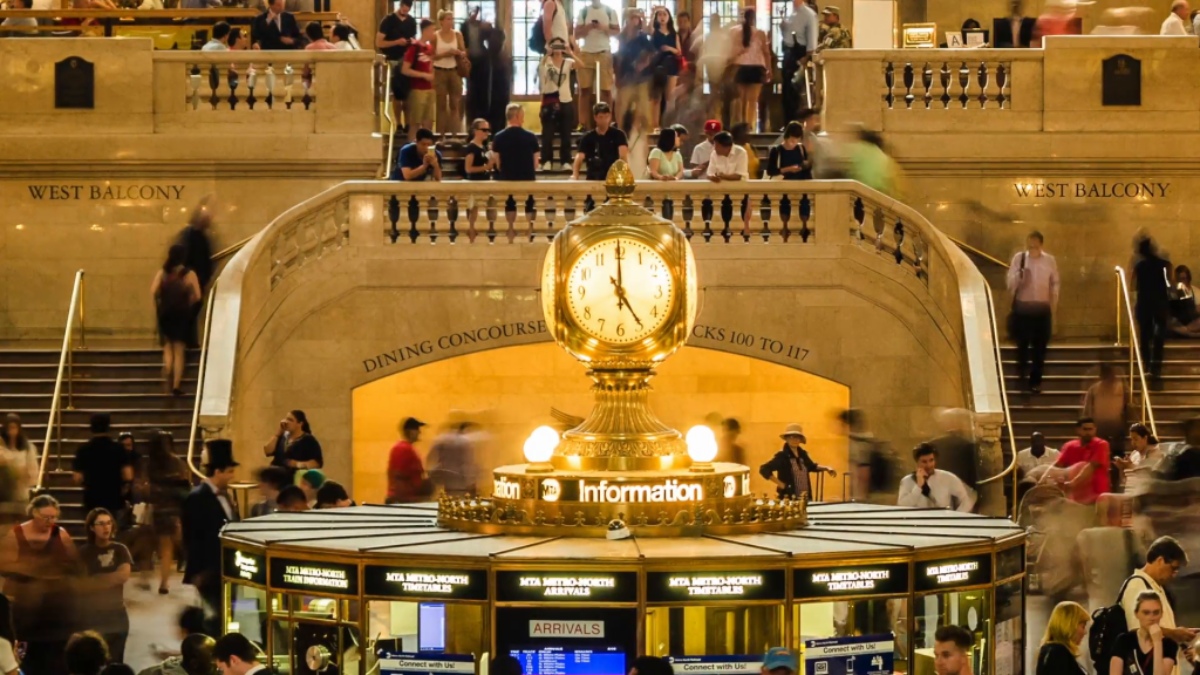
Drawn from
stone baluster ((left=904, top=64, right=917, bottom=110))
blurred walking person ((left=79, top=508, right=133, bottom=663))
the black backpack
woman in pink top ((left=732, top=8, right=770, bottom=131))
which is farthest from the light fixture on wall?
woman in pink top ((left=732, top=8, right=770, bottom=131))

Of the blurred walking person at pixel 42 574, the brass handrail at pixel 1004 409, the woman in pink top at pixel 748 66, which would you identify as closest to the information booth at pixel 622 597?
the blurred walking person at pixel 42 574

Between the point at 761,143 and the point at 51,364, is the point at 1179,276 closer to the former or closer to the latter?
the point at 761,143

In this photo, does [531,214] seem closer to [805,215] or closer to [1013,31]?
[805,215]

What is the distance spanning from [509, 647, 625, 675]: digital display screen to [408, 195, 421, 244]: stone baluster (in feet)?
55.9

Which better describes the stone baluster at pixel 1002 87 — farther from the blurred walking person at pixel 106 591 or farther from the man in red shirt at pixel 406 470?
the blurred walking person at pixel 106 591

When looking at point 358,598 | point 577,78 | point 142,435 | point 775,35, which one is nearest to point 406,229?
point 142,435

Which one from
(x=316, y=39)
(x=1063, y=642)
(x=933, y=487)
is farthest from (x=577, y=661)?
(x=316, y=39)

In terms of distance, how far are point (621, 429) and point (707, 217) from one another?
16.3 metres

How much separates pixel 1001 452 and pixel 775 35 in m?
12.2

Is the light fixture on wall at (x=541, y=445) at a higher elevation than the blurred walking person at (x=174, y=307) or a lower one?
lower

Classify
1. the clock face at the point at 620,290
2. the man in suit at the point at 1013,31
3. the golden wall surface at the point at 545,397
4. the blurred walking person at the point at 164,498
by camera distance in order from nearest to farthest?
the clock face at the point at 620,290 → the blurred walking person at the point at 164,498 → the golden wall surface at the point at 545,397 → the man in suit at the point at 1013,31

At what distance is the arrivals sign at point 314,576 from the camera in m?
6.88

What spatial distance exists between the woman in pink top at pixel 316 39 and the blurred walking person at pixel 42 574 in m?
14.9

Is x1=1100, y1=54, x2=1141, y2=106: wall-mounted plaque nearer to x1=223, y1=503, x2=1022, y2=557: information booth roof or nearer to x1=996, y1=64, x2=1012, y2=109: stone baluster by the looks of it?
x1=996, y1=64, x2=1012, y2=109: stone baluster
